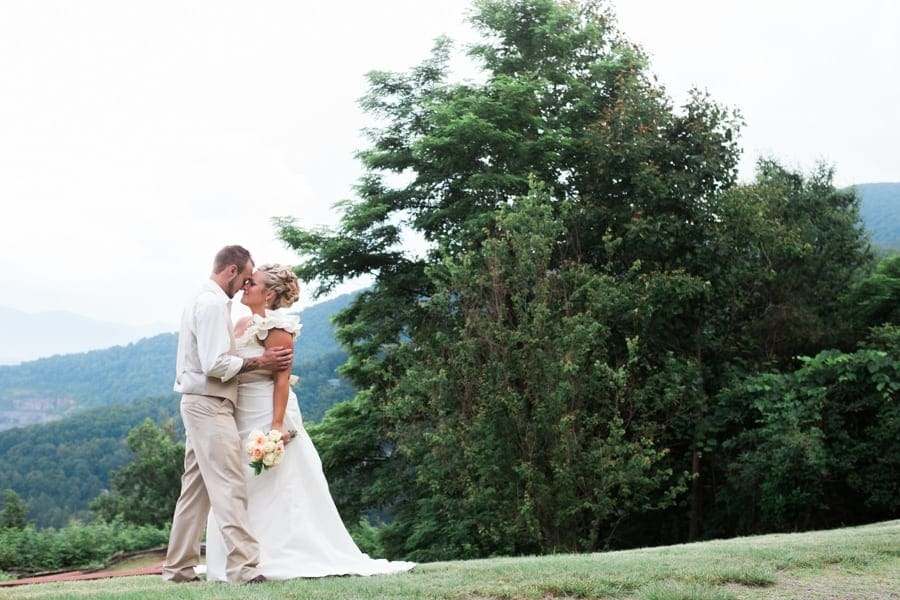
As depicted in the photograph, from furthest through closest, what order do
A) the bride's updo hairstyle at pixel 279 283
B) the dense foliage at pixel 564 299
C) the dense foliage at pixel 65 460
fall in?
the dense foliage at pixel 65 460, the dense foliage at pixel 564 299, the bride's updo hairstyle at pixel 279 283

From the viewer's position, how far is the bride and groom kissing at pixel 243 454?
6410mm

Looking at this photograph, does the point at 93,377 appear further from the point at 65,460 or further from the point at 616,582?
the point at 616,582

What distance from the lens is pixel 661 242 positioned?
65.3ft

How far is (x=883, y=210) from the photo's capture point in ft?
450

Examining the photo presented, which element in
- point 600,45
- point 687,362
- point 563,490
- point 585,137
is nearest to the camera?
point 563,490

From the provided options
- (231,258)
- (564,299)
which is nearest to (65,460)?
(564,299)

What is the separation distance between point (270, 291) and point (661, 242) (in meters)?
14.2

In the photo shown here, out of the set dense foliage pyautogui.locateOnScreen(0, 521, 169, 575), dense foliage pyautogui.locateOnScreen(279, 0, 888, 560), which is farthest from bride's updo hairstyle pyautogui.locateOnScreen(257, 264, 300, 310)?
dense foliage pyautogui.locateOnScreen(0, 521, 169, 575)

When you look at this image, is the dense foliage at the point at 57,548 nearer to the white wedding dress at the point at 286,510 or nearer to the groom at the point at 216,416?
the groom at the point at 216,416

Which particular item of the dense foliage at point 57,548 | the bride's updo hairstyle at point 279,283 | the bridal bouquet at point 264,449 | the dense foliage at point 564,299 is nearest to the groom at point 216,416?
the bridal bouquet at point 264,449

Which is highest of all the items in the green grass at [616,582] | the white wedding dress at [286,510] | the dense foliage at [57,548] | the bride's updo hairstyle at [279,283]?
the bride's updo hairstyle at [279,283]

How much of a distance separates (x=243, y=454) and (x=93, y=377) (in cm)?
13595

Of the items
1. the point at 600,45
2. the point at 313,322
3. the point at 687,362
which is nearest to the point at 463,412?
the point at 687,362

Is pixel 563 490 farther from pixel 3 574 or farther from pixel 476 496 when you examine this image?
pixel 3 574
